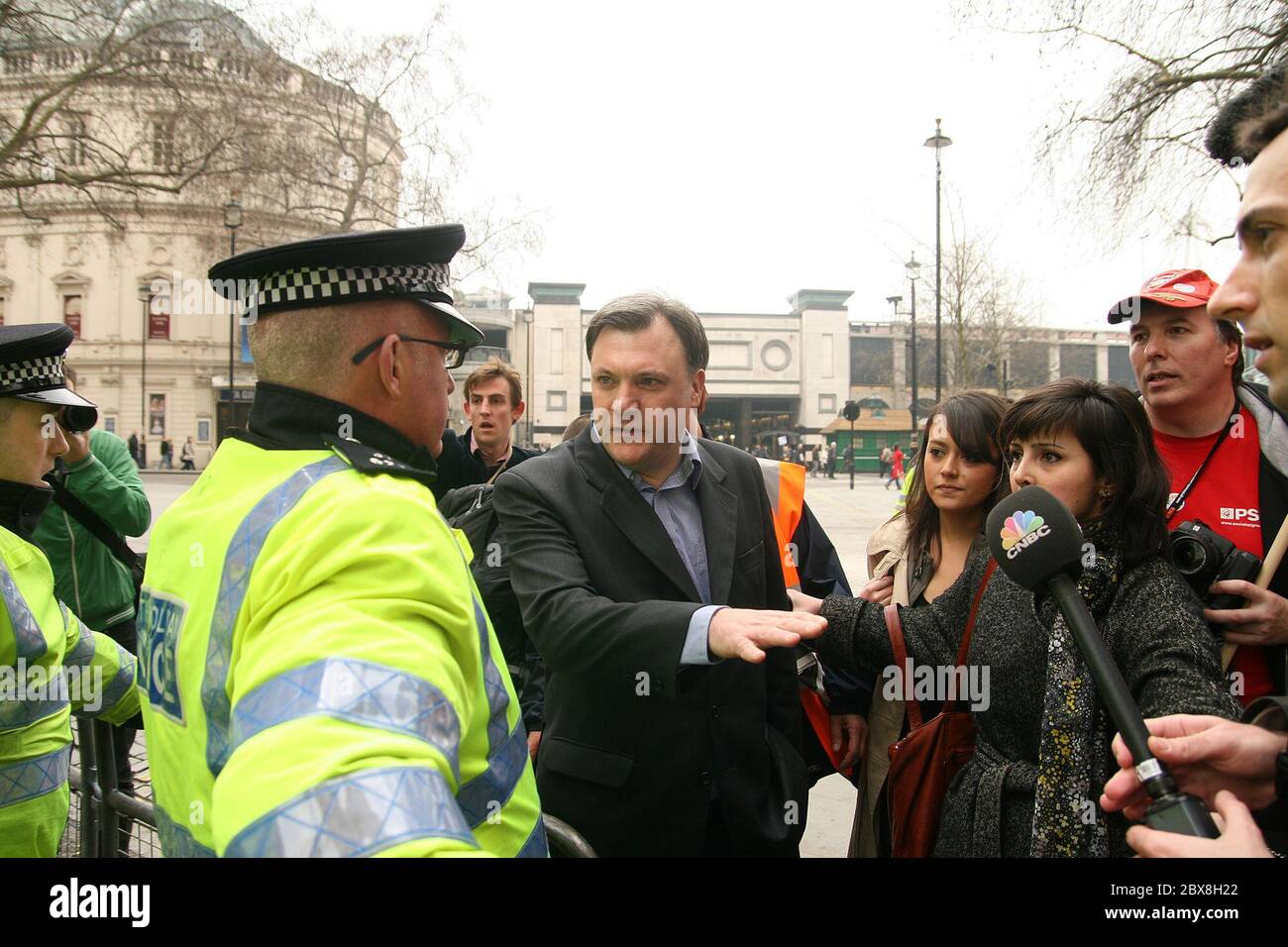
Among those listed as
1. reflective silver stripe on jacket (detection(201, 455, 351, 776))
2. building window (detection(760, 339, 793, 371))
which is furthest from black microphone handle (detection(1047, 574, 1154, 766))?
building window (detection(760, 339, 793, 371))

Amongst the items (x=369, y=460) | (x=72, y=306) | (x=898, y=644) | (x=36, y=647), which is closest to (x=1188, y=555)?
(x=898, y=644)

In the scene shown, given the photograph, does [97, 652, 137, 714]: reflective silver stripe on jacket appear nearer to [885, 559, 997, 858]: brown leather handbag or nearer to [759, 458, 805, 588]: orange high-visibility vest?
[759, 458, 805, 588]: orange high-visibility vest

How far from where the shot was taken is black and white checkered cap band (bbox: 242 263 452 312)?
1.43 metres

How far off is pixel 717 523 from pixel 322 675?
1.56 meters

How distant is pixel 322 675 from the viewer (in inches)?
37.0

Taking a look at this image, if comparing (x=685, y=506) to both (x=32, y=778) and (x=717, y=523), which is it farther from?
(x=32, y=778)

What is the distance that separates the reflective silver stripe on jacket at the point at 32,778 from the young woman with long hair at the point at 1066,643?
2174mm

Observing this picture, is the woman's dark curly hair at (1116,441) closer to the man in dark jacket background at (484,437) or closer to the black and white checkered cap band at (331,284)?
the black and white checkered cap band at (331,284)

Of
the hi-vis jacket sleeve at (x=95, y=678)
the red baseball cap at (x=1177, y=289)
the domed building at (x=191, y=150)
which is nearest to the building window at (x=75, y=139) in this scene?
the domed building at (x=191, y=150)

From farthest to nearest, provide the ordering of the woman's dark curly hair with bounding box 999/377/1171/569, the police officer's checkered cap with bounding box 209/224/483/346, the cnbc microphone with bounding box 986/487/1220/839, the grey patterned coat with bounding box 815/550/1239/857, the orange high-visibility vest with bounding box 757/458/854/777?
the orange high-visibility vest with bounding box 757/458/854/777
the woman's dark curly hair with bounding box 999/377/1171/569
the grey patterned coat with bounding box 815/550/1239/857
the police officer's checkered cap with bounding box 209/224/483/346
the cnbc microphone with bounding box 986/487/1220/839

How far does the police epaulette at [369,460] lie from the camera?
128cm

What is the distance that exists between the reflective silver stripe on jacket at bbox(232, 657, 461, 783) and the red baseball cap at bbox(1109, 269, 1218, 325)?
8.64 feet
